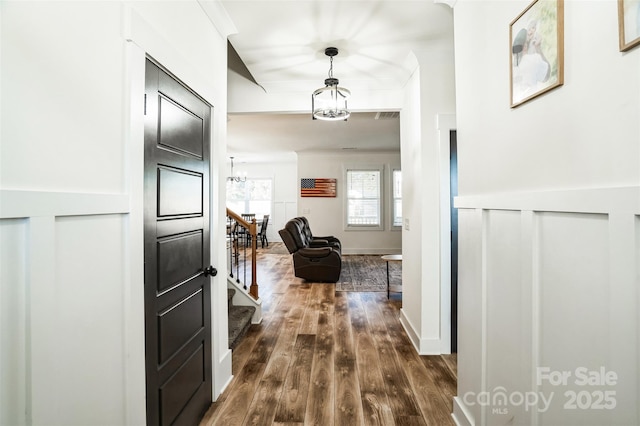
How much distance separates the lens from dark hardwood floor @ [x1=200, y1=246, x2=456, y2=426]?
1.94m

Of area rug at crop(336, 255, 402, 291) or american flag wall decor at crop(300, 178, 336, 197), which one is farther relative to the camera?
american flag wall decor at crop(300, 178, 336, 197)

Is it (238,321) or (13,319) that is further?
(238,321)

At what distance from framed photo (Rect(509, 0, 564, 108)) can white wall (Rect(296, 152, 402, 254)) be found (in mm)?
7170

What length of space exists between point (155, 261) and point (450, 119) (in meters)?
2.60

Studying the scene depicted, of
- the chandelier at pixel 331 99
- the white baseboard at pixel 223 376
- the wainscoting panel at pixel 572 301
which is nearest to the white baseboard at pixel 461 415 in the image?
the wainscoting panel at pixel 572 301

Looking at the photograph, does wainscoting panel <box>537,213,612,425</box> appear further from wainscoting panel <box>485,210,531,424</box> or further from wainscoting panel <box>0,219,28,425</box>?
wainscoting panel <box>0,219,28,425</box>

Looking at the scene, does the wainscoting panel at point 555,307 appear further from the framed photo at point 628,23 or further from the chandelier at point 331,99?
the chandelier at point 331,99

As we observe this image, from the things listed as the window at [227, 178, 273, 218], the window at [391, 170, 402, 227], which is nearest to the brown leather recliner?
the window at [391, 170, 402, 227]

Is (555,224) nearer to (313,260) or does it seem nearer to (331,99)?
(331,99)

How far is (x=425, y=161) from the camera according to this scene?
2.81 metres

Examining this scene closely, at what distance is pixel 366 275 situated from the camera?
5.84 meters

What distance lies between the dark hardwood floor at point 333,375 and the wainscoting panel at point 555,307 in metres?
0.54

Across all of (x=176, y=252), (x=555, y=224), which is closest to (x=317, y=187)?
(x=176, y=252)

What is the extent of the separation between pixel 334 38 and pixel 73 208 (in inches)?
90.1
